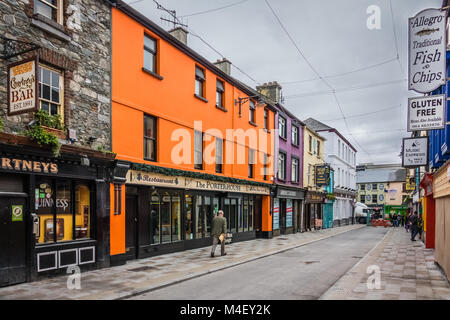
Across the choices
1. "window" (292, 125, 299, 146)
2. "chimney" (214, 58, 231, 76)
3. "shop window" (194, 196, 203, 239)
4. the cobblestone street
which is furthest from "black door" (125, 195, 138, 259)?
"window" (292, 125, 299, 146)

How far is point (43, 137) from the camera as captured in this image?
9.06 meters

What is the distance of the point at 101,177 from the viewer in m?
11.1

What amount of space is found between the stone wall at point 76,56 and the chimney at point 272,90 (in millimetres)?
16564

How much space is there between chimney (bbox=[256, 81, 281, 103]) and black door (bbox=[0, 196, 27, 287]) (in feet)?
67.1

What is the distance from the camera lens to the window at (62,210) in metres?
9.68

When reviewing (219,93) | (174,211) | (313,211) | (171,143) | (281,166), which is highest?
(219,93)

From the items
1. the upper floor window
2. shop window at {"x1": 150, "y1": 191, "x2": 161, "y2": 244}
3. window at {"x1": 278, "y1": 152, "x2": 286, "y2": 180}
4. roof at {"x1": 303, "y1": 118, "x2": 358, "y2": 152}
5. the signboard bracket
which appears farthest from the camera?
roof at {"x1": 303, "y1": 118, "x2": 358, "y2": 152}

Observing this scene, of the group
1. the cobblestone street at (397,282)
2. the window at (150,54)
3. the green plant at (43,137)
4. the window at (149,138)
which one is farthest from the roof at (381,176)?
the green plant at (43,137)

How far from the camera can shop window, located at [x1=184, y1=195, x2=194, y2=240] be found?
15914 millimetres

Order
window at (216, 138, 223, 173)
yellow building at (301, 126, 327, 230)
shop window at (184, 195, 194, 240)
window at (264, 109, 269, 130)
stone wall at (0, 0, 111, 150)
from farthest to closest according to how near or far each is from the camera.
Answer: yellow building at (301, 126, 327, 230) < window at (264, 109, 269, 130) < window at (216, 138, 223, 173) < shop window at (184, 195, 194, 240) < stone wall at (0, 0, 111, 150)

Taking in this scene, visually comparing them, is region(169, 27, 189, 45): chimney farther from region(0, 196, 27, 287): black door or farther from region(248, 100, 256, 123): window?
region(0, 196, 27, 287): black door

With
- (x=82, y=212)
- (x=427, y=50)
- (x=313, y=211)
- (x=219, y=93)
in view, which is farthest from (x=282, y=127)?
(x=82, y=212)

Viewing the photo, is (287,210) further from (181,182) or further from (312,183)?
(181,182)

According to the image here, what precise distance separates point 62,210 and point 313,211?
26826 mm
